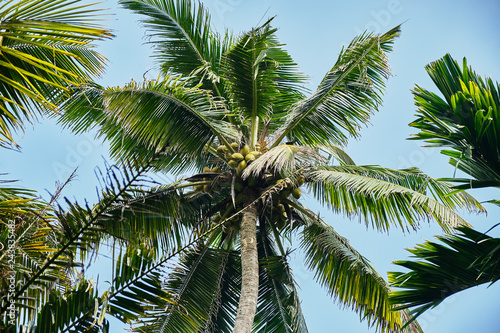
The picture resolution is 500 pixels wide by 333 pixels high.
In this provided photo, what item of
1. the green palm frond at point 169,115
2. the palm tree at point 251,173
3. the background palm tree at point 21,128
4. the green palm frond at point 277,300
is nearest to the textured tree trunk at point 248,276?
the palm tree at point 251,173

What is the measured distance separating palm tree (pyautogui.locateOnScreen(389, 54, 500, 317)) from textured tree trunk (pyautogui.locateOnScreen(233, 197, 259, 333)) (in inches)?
102

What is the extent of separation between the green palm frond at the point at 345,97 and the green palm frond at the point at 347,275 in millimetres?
1372

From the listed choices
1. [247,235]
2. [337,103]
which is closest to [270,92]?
[337,103]

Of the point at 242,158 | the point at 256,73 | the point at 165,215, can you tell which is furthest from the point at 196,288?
the point at 256,73

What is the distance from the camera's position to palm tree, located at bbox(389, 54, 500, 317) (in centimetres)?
361

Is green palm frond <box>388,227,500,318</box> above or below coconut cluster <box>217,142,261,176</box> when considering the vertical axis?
below

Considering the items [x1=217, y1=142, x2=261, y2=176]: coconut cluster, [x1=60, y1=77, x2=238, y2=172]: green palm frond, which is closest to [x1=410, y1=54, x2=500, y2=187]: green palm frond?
[x1=217, y1=142, x2=261, y2=176]: coconut cluster

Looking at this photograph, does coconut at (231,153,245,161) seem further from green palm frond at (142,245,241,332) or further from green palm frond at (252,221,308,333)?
green palm frond at (142,245,241,332)

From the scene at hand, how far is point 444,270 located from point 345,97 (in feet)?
16.3

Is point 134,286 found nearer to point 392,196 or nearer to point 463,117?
point 463,117

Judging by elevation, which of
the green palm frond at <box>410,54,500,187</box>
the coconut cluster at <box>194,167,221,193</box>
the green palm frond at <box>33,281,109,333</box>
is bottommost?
the green palm frond at <box>33,281,109,333</box>

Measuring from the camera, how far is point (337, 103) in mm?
8414

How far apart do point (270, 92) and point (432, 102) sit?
4.77 meters

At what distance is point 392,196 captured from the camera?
25.2ft
